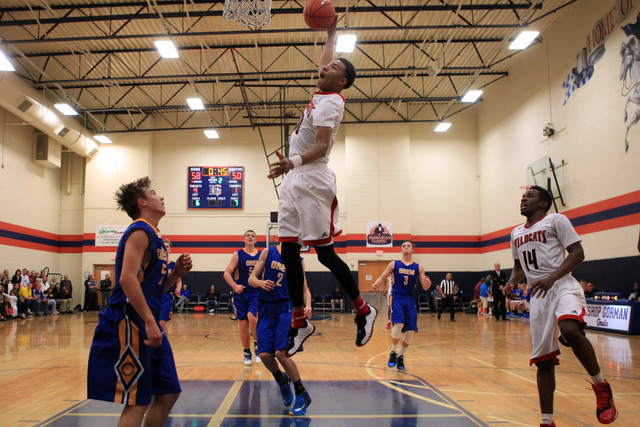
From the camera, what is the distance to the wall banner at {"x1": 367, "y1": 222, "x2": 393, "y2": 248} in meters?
22.2

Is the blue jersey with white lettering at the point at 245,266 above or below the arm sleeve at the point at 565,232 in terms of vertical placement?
below

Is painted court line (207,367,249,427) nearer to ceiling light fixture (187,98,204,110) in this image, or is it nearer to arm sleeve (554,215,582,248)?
arm sleeve (554,215,582,248)

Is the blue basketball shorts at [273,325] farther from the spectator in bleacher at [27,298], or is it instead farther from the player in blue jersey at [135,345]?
the spectator in bleacher at [27,298]

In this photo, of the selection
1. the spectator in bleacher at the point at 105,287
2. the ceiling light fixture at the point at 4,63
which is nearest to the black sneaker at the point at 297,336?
the ceiling light fixture at the point at 4,63

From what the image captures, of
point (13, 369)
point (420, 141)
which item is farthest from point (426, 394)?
point (420, 141)

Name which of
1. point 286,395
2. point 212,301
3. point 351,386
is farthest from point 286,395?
point 212,301

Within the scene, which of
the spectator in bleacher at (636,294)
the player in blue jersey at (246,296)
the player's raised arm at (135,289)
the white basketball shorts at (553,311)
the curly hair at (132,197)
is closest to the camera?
the player's raised arm at (135,289)

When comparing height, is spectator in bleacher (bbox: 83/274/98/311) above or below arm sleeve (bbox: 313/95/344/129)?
below

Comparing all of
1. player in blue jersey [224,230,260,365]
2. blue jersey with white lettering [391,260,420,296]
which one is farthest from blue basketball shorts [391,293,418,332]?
player in blue jersey [224,230,260,365]

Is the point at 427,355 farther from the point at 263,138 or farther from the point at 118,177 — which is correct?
the point at 118,177

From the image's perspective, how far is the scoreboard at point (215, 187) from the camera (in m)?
23.1

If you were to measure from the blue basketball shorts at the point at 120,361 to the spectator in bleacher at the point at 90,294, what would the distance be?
21.0 metres

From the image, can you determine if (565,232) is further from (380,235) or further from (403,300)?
(380,235)

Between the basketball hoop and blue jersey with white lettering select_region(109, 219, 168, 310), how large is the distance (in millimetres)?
7634
